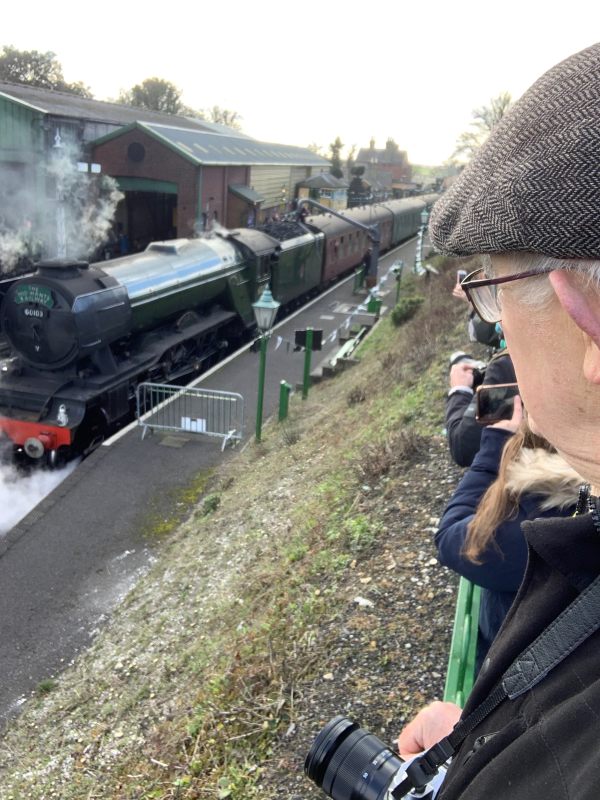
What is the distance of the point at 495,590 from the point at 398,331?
12.2 m

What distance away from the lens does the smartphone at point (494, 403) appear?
289 cm

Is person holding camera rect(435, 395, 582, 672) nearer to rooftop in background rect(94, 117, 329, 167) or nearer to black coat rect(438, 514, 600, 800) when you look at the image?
black coat rect(438, 514, 600, 800)

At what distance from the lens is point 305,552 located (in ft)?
18.1

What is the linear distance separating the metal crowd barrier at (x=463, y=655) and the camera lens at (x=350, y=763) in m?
1.06

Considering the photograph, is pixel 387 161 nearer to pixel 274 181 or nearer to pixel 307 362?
pixel 274 181

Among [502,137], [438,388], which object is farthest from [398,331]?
[502,137]

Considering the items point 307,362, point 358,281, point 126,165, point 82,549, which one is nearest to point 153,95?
point 126,165

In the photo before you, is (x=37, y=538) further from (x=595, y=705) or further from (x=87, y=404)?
(x=595, y=705)

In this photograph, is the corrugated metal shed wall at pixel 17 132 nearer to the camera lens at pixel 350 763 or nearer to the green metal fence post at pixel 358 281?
the green metal fence post at pixel 358 281

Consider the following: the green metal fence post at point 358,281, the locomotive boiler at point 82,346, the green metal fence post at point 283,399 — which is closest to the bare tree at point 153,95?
the green metal fence post at point 358,281

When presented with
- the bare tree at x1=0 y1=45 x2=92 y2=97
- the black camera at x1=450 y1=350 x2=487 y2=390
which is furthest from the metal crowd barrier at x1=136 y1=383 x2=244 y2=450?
the bare tree at x1=0 y1=45 x2=92 y2=97

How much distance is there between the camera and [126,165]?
2512 cm

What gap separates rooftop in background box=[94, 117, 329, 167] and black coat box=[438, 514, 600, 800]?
2478 centimetres

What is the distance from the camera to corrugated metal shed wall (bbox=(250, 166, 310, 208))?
3077 cm
